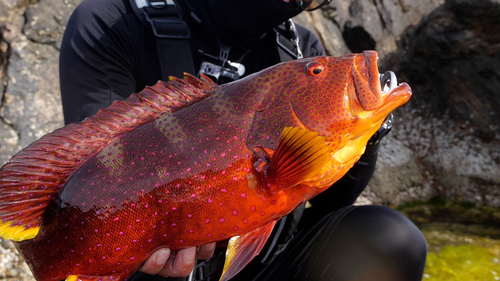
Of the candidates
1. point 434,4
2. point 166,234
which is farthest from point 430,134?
point 166,234

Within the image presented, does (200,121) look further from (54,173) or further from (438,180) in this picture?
(438,180)

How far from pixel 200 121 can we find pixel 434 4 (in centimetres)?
510

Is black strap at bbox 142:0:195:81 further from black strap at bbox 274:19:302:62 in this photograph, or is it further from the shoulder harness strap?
black strap at bbox 274:19:302:62

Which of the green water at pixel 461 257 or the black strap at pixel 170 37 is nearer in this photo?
the black strap at pixel 170 37

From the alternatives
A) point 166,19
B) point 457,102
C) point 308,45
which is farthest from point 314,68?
point 457,102

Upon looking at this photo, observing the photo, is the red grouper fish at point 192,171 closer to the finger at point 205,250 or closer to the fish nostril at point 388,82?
the fish nostril at point 388,82

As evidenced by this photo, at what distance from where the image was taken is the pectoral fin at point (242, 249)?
115cm

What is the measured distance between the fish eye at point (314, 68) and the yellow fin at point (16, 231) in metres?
1.01

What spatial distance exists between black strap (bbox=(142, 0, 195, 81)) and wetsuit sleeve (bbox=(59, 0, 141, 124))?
0.18 metres

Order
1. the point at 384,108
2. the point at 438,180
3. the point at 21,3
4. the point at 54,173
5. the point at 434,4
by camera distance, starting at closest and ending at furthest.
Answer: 1. the point at 384,108
2. the point at 54,173
3. the point at 21,3
4. the point at 438,180
5. the point at 434,4

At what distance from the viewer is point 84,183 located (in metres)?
1.16

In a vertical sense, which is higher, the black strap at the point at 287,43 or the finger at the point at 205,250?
the black strap at the point at 287,43

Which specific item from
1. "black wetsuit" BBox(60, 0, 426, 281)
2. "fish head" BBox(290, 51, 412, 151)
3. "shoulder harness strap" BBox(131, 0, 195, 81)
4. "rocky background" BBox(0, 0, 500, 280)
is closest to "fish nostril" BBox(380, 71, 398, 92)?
"fish head" BBox(290, 51, 412, 151)

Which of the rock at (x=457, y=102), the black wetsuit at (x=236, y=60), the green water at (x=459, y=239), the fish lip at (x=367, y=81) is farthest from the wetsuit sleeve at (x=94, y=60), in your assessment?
the rock at (x=457, y=102)
